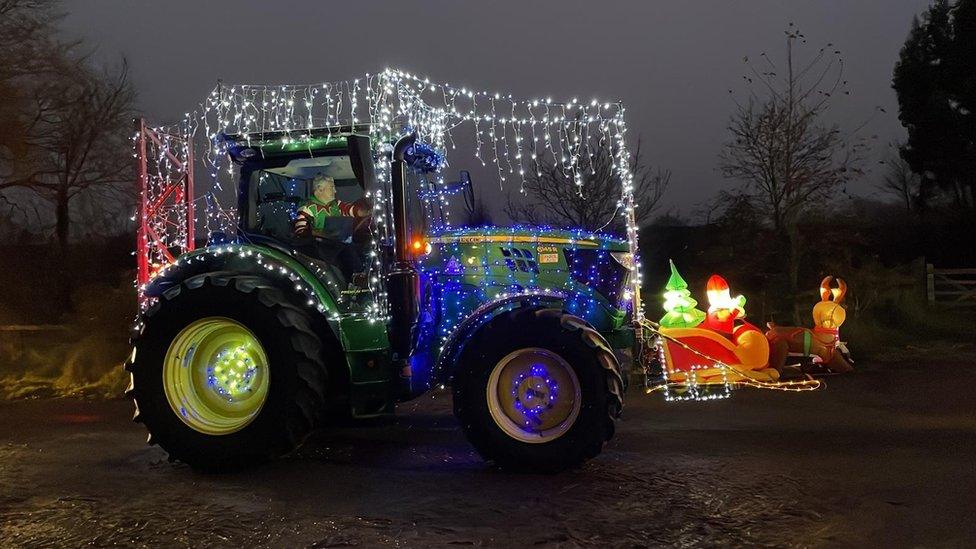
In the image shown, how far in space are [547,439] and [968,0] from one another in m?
30.7

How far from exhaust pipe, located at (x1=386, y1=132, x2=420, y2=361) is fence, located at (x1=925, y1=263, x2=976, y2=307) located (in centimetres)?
1661

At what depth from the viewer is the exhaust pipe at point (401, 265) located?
18.4ft

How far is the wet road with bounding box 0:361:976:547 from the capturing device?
4.49m

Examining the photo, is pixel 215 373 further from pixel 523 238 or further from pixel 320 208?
pixel 523 238

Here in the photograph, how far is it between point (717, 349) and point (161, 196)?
266 inches

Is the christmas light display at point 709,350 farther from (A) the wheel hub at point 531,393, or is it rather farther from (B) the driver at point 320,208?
(B) the driver at point 320,208

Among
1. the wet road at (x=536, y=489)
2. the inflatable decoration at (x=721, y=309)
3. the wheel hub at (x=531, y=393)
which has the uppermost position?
the inflatable decoration at (x=721, y=309)

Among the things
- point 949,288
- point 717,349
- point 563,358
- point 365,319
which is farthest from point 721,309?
point 949,288

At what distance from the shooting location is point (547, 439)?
5.62 meters

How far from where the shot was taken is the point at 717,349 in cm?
829

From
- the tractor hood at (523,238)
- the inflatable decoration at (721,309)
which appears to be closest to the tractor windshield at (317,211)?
the tractor hood at (523,238)

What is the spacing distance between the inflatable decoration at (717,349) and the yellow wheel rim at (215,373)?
4.06m

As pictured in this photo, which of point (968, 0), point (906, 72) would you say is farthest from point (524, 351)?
point (906, 72)

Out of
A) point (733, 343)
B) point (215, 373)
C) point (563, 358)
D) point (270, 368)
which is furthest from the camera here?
point (733, 343)
